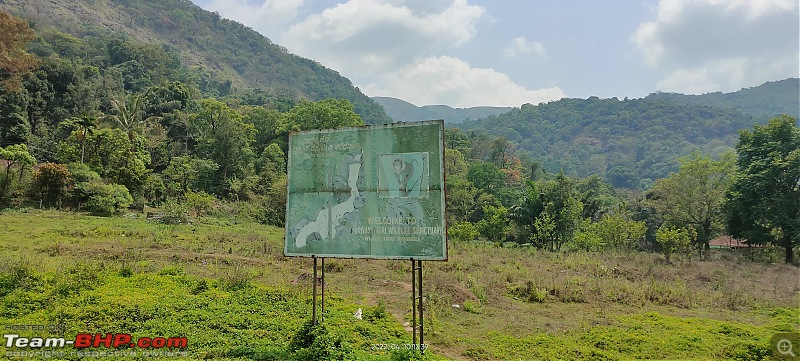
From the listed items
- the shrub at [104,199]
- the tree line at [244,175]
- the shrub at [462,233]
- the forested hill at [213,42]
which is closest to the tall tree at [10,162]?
the tree line at [244,175]

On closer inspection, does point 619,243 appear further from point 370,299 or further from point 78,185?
point 78,185

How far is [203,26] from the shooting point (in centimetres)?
13138

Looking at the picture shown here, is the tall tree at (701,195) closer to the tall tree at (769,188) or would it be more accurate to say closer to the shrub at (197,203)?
the tall tree at (769,188)

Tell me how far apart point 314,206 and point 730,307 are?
1130cm

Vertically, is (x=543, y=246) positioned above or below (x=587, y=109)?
below

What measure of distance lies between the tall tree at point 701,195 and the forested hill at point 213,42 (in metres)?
73.2

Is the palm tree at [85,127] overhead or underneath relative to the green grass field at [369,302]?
overhead

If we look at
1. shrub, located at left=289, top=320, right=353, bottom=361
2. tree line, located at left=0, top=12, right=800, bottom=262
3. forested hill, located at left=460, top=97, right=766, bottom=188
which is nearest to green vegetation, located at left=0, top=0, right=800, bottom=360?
shrub, located at left=289, top=320, right=353, bottom=361

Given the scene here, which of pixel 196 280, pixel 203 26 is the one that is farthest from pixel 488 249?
pixel 203 26

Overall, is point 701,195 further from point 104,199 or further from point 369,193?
point 104,199

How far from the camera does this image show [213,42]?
127 meters

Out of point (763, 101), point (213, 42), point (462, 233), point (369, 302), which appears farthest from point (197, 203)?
point (763, 101)

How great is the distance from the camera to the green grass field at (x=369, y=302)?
278 inches

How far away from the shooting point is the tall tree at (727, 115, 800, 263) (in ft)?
66.2
